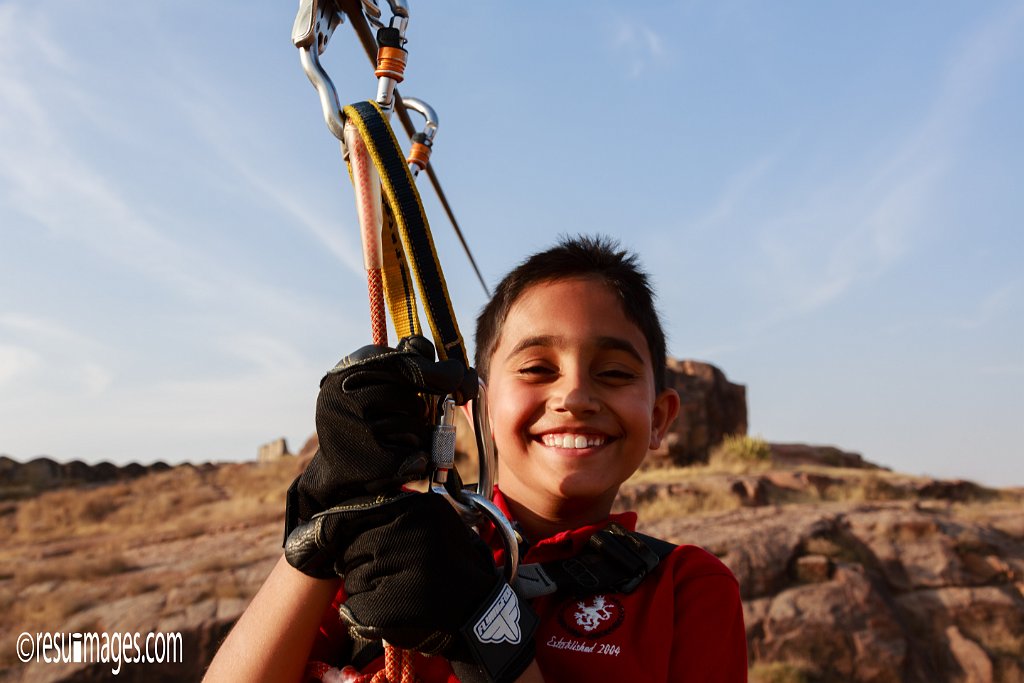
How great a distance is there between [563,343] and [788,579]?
7911 mm

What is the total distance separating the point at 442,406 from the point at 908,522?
35.0 ft

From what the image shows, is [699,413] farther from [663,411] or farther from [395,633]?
[395,633]

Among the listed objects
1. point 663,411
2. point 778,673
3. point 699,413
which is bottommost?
point 778,673

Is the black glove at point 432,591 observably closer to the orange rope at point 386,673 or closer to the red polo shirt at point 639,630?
the orange rope at point 386,673

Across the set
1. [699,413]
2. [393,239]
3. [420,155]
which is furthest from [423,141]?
[699,413]

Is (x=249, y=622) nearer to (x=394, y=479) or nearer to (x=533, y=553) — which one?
(x=394, y=479)

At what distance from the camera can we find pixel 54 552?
14633mm

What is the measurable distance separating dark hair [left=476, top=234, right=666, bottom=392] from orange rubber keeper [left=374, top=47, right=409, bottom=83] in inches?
31.6

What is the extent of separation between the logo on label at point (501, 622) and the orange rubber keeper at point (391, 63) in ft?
3.29

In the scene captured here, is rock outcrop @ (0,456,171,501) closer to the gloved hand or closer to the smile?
the smile

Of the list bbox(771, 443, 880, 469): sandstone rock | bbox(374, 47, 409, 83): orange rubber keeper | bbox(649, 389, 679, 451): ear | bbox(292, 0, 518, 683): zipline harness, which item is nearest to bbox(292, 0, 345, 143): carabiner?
bbox(292, 0, 518, 683): zipline harness

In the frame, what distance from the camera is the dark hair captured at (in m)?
2.22

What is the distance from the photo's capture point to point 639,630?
186 centimetres

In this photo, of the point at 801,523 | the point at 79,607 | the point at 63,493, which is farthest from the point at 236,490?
the point at 801,523
